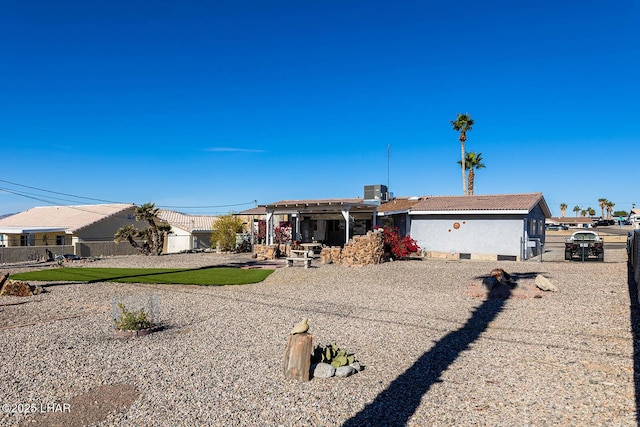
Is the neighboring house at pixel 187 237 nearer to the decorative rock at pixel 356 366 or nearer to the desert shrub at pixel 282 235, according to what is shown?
the desert shrub at pixel 282 235

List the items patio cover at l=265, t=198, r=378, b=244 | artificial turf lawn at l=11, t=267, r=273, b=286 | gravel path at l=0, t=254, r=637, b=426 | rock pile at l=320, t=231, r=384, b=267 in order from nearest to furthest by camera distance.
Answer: gravel path at l=0, t=254, r=637, b=426 < artificial turf lawn at l=11, t=267, r=273, b=286 < rock pile at l=320, t=231, r=384, b=267 < patio cover at l=265, t=198, r=378, b=244

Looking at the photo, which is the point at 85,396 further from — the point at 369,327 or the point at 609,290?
the point at 609,290

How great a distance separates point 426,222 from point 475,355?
20273mm

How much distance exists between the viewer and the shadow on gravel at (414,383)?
5.26 metres

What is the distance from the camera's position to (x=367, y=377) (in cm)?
666

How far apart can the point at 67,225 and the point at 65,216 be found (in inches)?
195

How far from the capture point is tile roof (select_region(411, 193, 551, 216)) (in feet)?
80.9

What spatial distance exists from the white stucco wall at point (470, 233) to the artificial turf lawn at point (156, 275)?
1122cm

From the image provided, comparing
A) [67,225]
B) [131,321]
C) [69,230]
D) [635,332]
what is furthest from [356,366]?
[67,225]

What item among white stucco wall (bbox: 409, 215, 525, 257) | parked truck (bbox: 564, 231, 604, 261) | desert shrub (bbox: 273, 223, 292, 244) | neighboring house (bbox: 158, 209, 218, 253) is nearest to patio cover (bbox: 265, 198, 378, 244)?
desert shrub (bbox: 273, 223, 292, 244)

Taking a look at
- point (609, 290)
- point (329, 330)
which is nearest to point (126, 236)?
point (329, 330)

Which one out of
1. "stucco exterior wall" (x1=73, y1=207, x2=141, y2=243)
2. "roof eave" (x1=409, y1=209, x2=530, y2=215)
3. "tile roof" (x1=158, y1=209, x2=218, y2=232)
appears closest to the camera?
"roof eave" (x1=409, y1=209, x2=530, y2=215)

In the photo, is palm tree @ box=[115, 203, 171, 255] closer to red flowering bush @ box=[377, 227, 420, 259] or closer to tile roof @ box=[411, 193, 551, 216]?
red flowering bush @ box=[377, 227, 420, 259]

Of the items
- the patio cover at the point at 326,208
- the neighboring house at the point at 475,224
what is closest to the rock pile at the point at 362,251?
the patio cover at the point at 326,208
